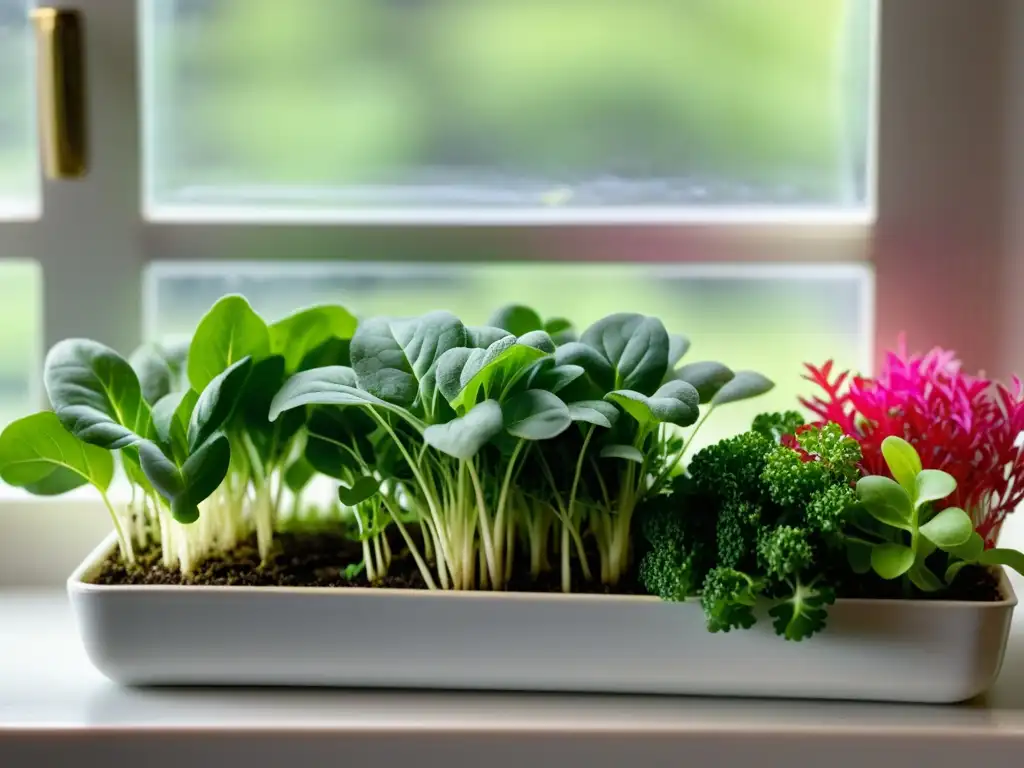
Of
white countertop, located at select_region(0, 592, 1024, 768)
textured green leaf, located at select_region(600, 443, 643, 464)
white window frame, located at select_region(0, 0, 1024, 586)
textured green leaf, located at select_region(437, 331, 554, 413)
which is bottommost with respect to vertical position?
white countertop, located at select_region(0, 592, 1024, 768)

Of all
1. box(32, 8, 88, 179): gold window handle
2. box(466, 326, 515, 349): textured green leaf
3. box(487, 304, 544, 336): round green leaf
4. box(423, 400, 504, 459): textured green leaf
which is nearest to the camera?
box(423, 400, 504, 459): textured green leaf

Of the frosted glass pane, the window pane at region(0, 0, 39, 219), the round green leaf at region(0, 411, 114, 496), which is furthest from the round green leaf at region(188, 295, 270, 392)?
the window pane at region(0, 0, 39, 219)

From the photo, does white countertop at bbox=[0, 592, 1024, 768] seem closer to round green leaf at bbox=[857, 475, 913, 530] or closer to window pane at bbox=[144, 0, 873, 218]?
round green leaf at bbox=[857, 475, 913, 530]

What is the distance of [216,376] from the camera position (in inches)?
32.1

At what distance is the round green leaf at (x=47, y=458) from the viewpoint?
828mm

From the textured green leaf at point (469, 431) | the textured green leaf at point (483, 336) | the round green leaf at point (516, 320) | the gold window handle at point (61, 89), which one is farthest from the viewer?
the gold window handle at point (61, 89)

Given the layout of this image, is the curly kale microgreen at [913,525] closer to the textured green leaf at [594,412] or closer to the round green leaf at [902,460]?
the round green leaf at [902,460]

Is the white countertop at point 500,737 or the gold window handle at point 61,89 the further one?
the gold window handle at point 61,89

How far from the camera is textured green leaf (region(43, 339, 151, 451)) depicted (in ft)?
2.58

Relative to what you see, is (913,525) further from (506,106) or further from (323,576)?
(506,106)

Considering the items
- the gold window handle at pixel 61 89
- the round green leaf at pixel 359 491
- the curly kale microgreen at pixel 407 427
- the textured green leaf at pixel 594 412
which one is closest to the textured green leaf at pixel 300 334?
the curly kale microgreen at pixel 407 427

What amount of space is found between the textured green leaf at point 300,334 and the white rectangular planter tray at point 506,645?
0.65ft

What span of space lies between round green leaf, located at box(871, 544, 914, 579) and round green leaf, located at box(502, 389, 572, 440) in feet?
0.78

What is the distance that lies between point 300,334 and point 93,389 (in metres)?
0.17
